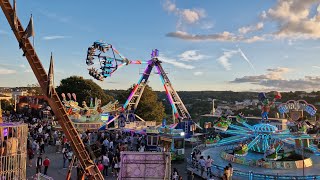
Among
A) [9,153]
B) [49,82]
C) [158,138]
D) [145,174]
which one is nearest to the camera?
[49,82]

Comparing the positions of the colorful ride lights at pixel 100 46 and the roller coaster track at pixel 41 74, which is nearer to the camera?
the roller coaster track at pixel 41 74

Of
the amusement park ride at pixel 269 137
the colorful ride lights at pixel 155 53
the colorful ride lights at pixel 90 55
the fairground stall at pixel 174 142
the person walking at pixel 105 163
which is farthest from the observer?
the colorful ride lights at pixel 155 53

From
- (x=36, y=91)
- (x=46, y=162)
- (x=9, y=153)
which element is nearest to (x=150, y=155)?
(x=9, y=153)

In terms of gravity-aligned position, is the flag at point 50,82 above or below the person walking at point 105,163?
above

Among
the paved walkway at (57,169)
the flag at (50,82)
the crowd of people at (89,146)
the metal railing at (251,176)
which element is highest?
the flag at (50,82)

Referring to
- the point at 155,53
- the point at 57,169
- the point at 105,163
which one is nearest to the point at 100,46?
the point at 155,53

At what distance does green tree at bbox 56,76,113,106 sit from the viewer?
62.8 metres

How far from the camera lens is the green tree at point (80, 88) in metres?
62.8

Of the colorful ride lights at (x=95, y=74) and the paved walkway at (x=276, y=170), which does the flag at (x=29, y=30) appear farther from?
the colorful ride lights at (x=95, y=74)

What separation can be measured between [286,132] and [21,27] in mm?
18110

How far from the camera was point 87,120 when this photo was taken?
37.4 m

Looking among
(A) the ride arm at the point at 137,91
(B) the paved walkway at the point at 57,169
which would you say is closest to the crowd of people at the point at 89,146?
(B) the paved walkway at the point at 57,169

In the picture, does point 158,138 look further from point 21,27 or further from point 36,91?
point 36,91

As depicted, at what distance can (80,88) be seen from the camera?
63.9m
